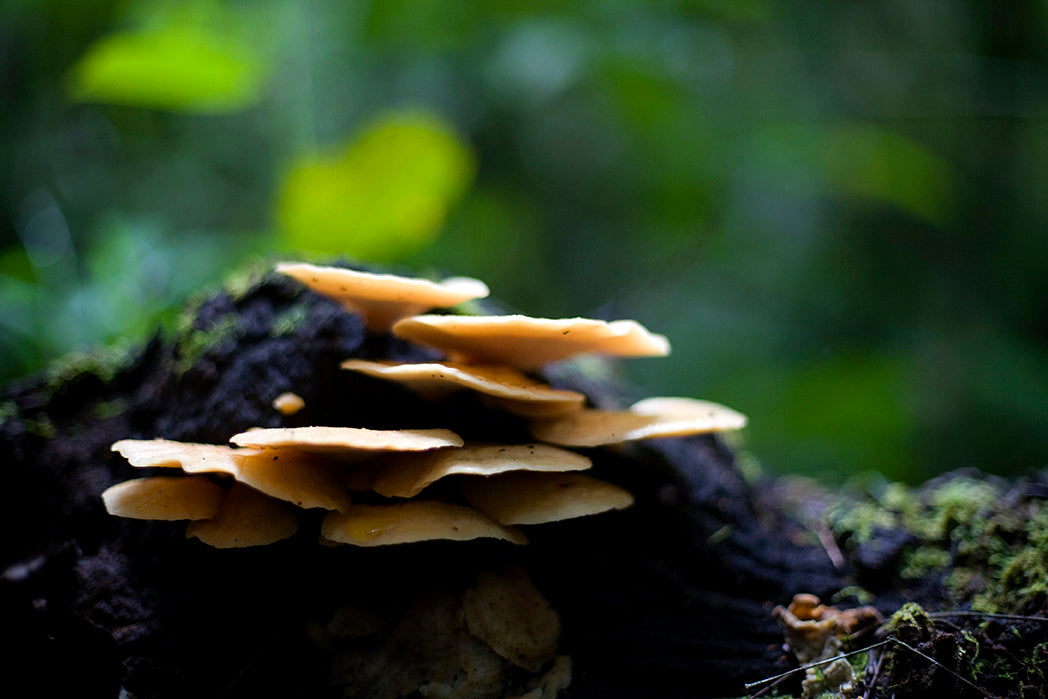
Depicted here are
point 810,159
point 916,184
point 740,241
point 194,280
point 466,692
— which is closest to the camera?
point 466,692

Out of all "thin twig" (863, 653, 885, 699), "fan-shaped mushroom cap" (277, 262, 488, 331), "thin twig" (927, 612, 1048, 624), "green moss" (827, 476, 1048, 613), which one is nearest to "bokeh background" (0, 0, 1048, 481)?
"fan-shaped mushroom cap" (277, 262, 488, 331)

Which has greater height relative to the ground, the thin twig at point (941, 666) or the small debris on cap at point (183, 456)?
the small debris on cap at point (183, 456)

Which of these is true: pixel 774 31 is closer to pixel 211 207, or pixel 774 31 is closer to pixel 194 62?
pixel 194 62

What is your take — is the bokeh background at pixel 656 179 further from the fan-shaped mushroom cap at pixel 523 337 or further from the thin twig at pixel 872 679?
the thin twig at pixel 872 679

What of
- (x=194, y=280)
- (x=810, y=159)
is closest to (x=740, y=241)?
(x=810, y=159)

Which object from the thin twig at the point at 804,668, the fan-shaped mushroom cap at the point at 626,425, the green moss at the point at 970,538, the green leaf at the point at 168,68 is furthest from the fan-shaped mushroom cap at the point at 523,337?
the green leaf at the point at 168,68

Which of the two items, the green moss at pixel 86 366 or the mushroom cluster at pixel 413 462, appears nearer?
the mushroom cluster at pixel 413 462
